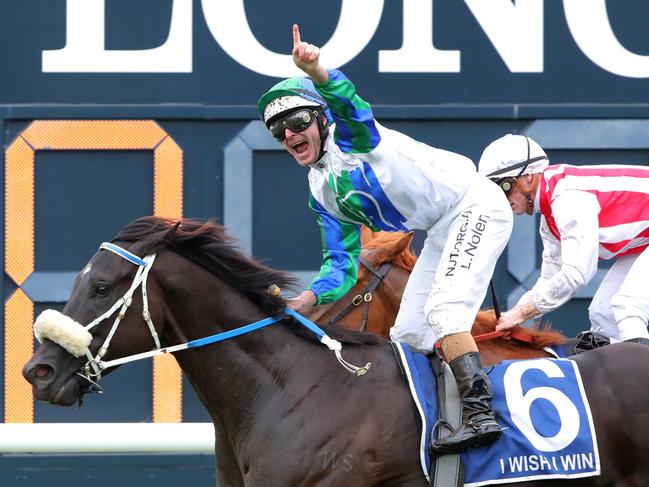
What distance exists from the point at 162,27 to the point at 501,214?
2.11 metres

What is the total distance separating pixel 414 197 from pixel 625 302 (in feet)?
3.10

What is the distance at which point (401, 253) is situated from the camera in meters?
5.05

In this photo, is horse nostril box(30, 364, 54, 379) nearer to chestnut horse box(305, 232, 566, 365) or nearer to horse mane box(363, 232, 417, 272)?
chestnut horse box(305, 232, 566, 365)

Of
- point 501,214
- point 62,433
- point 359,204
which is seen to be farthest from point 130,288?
point 62,433

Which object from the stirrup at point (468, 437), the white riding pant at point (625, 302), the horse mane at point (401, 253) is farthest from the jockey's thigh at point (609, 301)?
the stirrup at point (468, 437)

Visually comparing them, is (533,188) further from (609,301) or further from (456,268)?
(456,268)

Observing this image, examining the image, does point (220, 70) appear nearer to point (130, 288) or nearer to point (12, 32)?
point (12, 32)

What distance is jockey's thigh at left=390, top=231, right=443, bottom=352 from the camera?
4.21m

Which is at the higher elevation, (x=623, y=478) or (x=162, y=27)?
(x=162, y=27)

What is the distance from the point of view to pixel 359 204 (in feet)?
13.3

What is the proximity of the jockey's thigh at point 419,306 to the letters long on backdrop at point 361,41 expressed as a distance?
1.50 metres

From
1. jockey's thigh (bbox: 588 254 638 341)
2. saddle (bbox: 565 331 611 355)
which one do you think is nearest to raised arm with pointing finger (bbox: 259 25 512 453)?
saddle (bbox: 565 331 611 355)

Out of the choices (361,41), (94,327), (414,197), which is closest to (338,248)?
(414,197)

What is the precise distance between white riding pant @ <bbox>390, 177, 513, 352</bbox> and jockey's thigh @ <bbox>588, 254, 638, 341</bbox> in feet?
2.48
